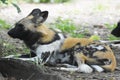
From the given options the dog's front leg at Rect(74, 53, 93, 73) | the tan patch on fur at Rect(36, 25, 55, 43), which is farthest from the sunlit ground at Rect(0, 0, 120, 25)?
the dog's front leg at Rect(74, 53, 93, 73)

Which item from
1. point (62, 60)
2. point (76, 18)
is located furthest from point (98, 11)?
point (62, 60)

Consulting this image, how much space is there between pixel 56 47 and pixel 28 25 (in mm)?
457

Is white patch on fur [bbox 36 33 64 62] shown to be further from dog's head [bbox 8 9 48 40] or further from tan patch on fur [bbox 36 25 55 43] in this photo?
dog's head [bbox 8 9 48 40]

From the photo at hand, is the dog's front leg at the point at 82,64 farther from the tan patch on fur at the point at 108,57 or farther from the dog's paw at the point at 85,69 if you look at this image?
the tan patch on fur at the point at 108,57

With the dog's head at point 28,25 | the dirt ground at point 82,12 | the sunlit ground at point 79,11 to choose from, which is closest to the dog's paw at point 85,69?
the dog's head at point 28,25

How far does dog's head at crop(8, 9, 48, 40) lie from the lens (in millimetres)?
6020

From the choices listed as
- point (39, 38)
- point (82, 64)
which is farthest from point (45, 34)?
point (82, 64)

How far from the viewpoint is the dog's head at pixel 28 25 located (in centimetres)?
602

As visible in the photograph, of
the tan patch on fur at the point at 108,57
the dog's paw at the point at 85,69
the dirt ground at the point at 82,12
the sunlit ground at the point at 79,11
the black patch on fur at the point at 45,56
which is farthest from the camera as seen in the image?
the sunlit ground at the point at 79,11

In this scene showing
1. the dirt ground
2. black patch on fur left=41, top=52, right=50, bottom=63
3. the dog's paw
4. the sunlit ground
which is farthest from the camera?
the sunlit ground

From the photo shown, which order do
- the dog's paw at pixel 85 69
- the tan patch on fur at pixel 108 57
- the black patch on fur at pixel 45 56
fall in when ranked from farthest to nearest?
the black patch on fur at pixel 45 56 → the tan patch on fur at pixel 108 57 → the dog's paw at pixel 85 69

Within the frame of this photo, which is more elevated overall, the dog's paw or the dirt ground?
the dog's paw

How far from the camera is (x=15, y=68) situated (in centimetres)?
497

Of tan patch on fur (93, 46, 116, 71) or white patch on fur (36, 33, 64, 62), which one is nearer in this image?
tan patch on fur (93, 46, 116, 71)
